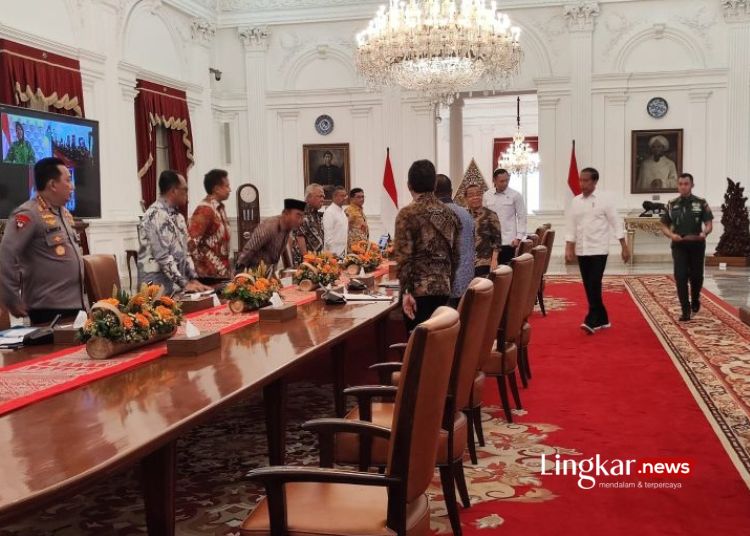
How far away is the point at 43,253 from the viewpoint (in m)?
4.23

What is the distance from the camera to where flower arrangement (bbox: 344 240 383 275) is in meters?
6.36

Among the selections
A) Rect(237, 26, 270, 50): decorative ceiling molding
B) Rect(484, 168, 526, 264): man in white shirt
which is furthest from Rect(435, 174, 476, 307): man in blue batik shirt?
Rect(237, 26, 270, 50): decorative ceiling molding

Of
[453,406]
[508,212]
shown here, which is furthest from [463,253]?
[508,212]

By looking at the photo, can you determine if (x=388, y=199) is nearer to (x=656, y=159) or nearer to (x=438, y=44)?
(x=438, y=44)

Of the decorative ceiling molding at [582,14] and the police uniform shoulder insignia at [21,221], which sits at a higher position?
the decorative ceiling molding at [582,14]

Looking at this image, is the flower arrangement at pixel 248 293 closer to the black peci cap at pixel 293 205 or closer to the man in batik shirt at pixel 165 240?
the man in batik shirt at pixel 165 240

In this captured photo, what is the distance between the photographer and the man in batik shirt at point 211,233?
5.58 m

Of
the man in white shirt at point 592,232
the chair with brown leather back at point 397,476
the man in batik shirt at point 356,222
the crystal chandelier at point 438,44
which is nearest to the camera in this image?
the chair with brown leather back at point 397,476

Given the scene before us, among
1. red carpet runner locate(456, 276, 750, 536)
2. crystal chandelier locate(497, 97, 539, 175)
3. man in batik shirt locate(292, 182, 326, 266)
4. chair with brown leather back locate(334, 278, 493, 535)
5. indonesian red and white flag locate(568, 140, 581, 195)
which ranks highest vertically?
crystal chandelier locate(497, 97, 539, 175)

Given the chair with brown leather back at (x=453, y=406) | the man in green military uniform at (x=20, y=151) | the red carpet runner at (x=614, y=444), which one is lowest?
the red carpet runner at (x=614, y=444)

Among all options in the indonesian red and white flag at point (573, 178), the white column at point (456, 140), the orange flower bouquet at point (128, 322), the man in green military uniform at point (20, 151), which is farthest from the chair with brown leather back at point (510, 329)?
the white column at point (456, 140)

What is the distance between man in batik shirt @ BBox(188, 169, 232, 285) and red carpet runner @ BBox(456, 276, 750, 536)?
2.16 meters

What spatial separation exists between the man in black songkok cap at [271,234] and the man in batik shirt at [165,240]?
0.58 metres

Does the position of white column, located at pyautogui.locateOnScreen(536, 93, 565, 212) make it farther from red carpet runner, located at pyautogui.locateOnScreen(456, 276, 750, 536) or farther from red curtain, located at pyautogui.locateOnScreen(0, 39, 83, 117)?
red curtain, located at pyautogui.locateOnScreen(0, 39, 83, 117)
